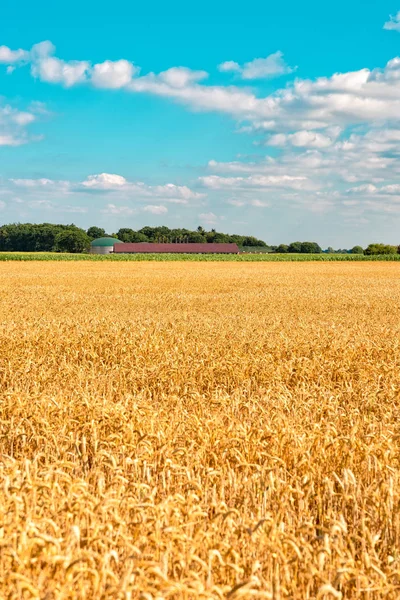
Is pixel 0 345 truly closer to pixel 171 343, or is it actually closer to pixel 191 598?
pixel 171 343

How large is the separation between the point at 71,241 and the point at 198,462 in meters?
186

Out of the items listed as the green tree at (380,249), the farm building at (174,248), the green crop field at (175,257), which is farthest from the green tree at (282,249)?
the green crop field at (175,257)

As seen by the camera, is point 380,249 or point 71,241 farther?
point 71,241

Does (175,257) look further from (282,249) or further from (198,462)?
(198,462)

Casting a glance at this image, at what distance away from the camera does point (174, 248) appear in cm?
18175

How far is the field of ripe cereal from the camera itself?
3.64 m

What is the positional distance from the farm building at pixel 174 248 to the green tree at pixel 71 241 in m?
10.4

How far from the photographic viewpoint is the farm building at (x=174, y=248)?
17962cm

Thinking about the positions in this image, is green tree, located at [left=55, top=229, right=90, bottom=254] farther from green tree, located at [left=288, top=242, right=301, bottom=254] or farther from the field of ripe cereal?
the field of ripe cereal

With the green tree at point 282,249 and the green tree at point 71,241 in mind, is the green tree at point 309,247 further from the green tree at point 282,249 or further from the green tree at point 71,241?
the green tree at point 71,241

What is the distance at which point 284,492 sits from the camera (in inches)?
206

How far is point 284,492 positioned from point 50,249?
199m

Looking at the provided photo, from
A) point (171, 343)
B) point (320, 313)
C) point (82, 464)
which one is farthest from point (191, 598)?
point (320, 313)

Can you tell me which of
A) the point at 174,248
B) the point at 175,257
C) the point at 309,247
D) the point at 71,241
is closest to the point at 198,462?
the point at 175,257
